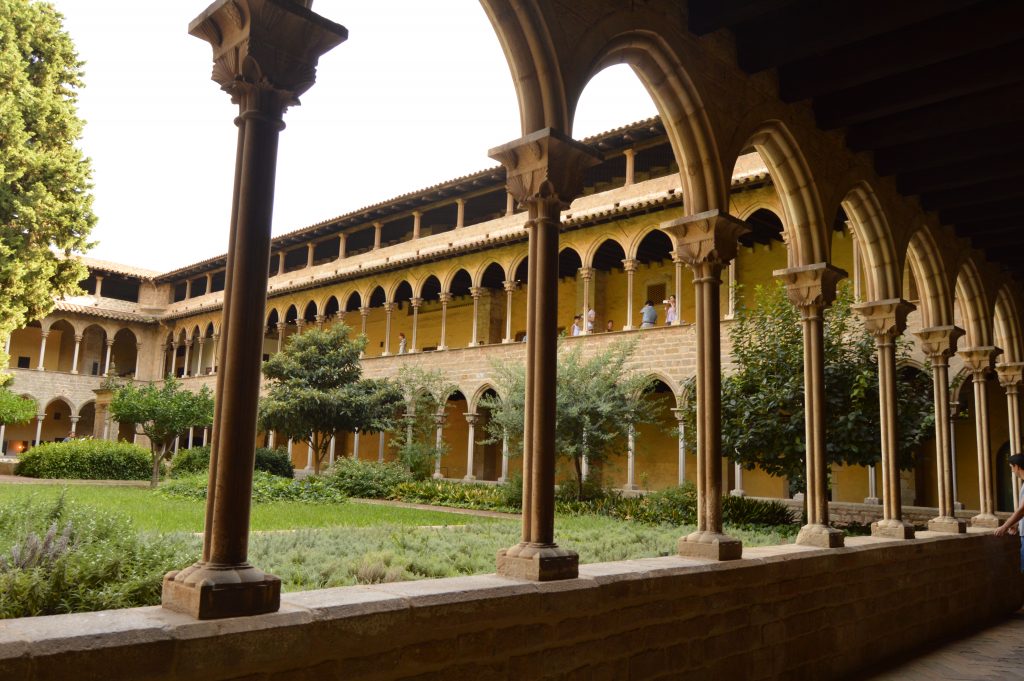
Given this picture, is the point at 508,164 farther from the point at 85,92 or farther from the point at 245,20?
the point at 85,92

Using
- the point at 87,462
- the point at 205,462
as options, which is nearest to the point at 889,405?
the point at 205,462

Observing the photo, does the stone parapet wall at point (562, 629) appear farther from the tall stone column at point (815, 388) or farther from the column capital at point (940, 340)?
the column capital at point (940, 340)

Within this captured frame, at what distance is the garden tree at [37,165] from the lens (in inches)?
582

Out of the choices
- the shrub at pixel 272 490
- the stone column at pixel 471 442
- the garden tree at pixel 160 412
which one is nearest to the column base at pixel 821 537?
the shrub at pixel 272 490

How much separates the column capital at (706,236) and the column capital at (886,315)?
2.97 m

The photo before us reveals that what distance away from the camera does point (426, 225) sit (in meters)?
27.1

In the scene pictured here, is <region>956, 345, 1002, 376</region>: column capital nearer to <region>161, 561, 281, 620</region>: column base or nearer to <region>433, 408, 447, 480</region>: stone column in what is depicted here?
<region>161, 561, 281, 620</region>: column base

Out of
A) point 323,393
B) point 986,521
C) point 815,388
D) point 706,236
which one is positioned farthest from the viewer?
point 323,393

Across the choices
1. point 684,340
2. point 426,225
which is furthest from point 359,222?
point 684,340

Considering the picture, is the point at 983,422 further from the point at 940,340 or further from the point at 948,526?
the point at 948,526

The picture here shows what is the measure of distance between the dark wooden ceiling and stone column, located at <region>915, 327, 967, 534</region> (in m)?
1.70

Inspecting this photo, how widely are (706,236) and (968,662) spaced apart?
378cm

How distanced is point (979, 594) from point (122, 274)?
34401 mm

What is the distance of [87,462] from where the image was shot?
19.3m
